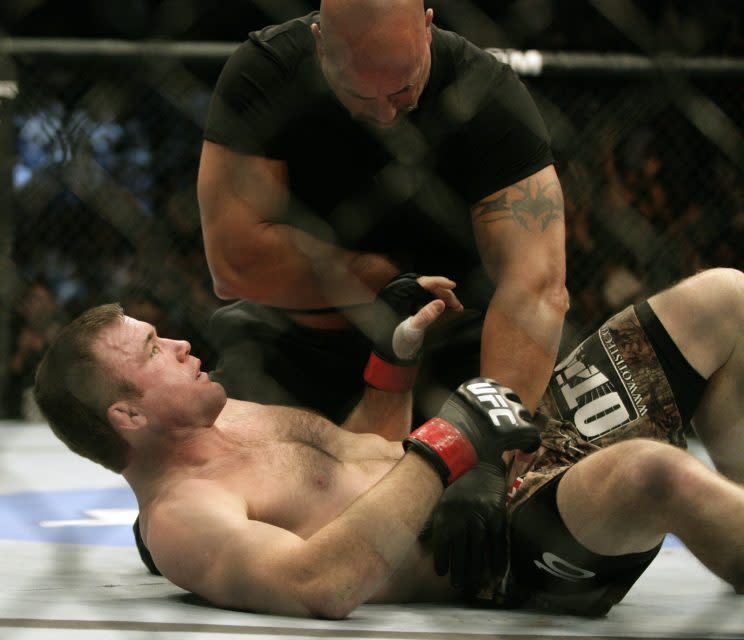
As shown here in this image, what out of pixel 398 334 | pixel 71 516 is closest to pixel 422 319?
pixel 398 334

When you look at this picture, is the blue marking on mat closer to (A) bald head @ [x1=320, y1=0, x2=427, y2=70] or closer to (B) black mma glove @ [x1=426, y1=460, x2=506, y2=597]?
(B) black mma glove @ [x1=426, y1=460, x2=506, y2=597]

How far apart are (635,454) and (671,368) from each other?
14.0 inches

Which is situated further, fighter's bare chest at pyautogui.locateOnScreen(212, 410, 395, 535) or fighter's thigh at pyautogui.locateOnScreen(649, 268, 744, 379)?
fighter's thigh at pyautogui.locateOnScreen(649, 268, 744, 379)

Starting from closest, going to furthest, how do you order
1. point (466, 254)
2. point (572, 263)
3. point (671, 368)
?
point (671, 368), point (466, 254), point (572, 263)

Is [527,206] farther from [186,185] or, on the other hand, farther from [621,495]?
[186,185]

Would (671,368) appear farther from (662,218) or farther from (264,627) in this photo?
(662,218)

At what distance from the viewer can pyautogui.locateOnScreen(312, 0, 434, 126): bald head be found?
1399 millimetres

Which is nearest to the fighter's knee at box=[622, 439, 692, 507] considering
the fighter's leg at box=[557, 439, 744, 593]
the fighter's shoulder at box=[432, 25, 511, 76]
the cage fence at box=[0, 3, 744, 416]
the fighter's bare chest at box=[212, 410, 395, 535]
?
the fighter's leg at box=[557, 439, 744, 593]

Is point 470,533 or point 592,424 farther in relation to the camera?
point 592,424

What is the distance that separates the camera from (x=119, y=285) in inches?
138

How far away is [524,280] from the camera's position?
1638mm

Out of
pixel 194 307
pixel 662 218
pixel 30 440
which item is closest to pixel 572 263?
pixel 662 218

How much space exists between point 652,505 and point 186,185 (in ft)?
8.51

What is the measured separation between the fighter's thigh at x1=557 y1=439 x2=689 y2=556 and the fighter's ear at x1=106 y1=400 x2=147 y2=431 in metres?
0.52
